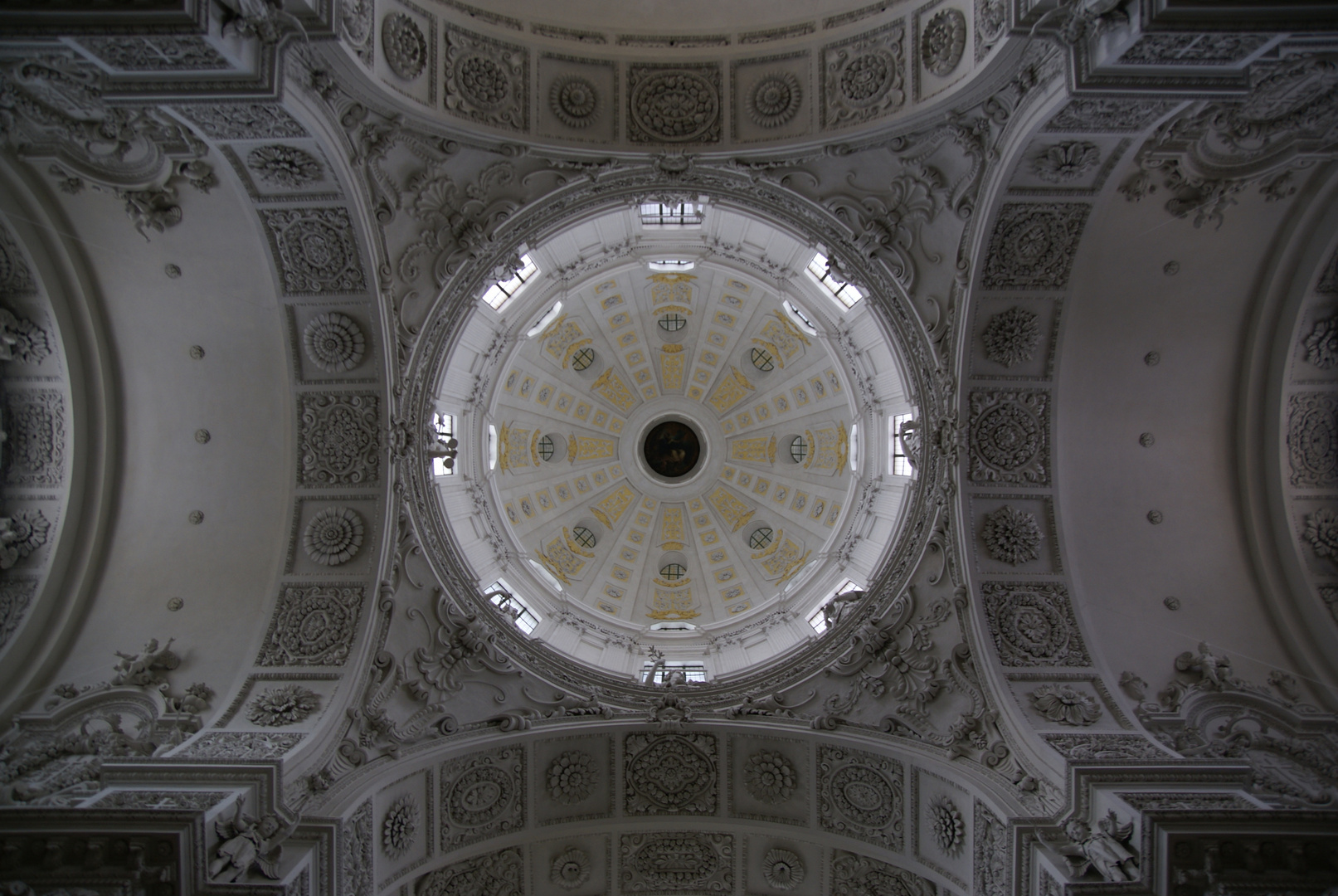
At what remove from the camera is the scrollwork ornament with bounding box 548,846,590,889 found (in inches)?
744

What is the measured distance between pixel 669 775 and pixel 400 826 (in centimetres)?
678

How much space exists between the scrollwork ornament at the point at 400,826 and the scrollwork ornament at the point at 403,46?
16.5 metres

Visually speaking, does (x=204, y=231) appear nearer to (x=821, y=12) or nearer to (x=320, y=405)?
(x=320, y=405)

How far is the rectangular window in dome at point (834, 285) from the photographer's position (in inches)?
838

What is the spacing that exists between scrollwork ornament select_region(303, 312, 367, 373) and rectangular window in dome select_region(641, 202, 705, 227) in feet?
28.4

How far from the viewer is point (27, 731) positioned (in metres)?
15.1

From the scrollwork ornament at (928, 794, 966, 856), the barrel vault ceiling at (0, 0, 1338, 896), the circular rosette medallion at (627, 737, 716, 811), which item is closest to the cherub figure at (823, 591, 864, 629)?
the barrel vault ceiling at (0, 0, 1338, 896)

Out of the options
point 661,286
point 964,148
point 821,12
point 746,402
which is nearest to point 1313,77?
point 964,148

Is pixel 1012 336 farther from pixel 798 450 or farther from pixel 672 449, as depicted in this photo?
pixel 672 449

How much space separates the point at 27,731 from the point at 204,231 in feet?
37.5

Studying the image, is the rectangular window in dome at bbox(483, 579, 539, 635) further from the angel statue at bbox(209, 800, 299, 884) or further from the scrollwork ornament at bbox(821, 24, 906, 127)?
the scrollwork ornament at bbox(821, 24, 906, 127)

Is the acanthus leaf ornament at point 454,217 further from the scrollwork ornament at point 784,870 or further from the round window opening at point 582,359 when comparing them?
the scrollwork ornament at point 784,870

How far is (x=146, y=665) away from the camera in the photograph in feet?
54.2

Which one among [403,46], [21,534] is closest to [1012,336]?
[403,46]
